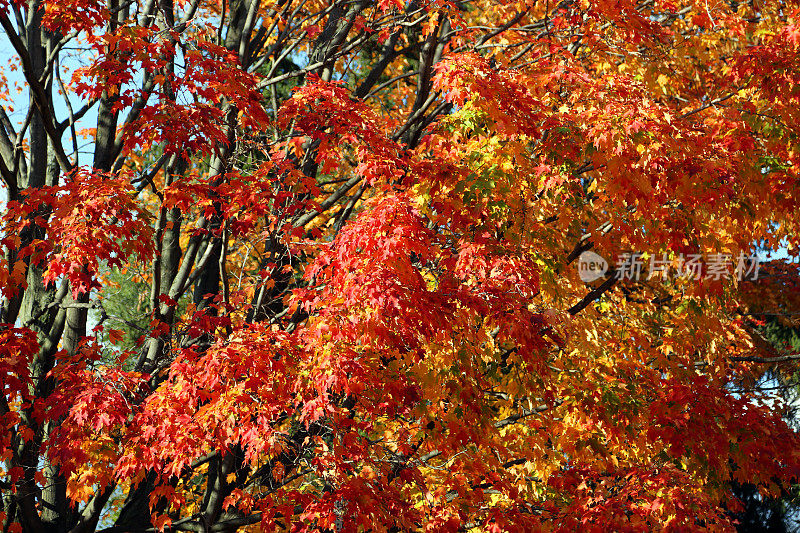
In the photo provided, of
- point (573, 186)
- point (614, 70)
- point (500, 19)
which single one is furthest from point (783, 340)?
point (573, 186)

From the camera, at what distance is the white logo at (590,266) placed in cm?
840

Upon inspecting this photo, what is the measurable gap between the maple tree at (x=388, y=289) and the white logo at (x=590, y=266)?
0.77 m

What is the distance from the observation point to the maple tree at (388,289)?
5.20m

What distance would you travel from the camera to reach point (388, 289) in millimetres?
4754

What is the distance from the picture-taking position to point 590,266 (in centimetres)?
879

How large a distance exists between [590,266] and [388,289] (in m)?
4.77

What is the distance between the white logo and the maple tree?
768 millimetres

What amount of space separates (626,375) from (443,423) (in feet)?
6.17

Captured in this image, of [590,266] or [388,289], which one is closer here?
[388,289]

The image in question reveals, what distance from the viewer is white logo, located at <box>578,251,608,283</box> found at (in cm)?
840

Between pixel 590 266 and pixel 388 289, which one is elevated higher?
pixel 590 266

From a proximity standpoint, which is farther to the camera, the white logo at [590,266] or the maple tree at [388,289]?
the white logo at [590,266]

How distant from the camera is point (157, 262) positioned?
652cm

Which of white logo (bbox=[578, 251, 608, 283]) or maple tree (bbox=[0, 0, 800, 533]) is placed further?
white logo (bbox=[578, 251, 608, 283])
